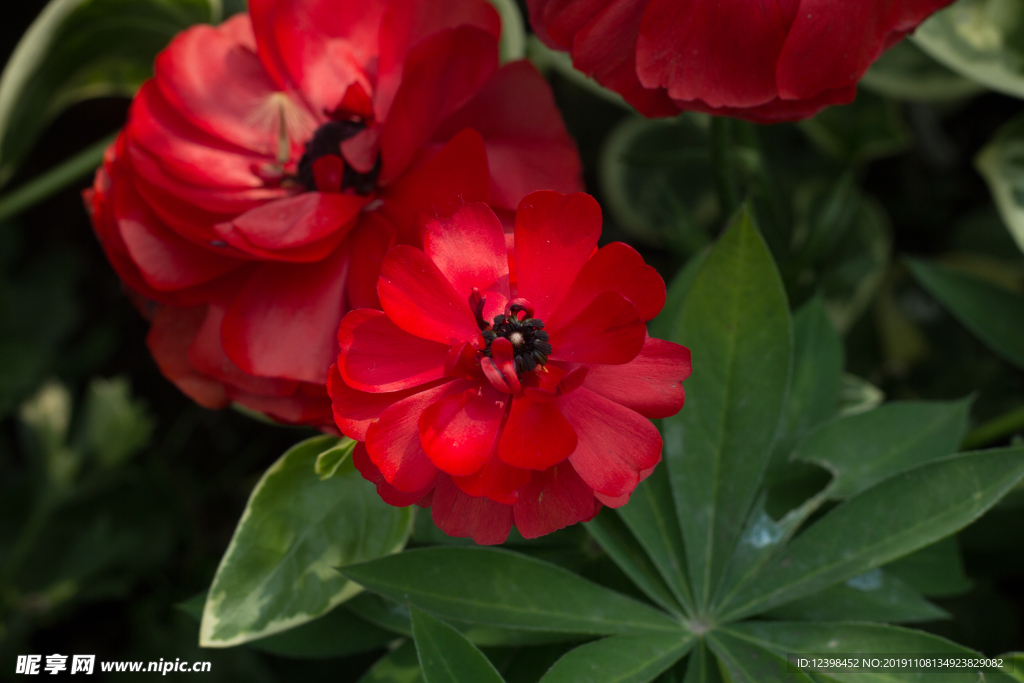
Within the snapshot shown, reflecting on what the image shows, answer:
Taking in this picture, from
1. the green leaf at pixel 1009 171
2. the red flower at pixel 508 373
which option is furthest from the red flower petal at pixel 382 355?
the green leaf at pixel 1009 171

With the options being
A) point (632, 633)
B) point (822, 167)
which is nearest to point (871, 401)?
point (632, 633)

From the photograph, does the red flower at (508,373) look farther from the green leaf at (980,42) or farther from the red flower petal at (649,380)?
the green leaf at (980,42)

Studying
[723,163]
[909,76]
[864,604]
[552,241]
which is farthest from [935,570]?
[909,76]

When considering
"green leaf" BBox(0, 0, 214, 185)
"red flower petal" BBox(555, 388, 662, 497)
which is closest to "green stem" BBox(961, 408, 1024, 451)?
"red flower petal" BBox(555, 388, 662, 497)

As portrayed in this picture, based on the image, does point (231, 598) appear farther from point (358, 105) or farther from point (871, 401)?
point (871, 401)

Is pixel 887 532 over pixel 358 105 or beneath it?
beneath

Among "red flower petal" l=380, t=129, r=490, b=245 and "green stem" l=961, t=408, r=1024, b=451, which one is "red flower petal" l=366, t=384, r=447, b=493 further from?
"green stem" l=961, t=408, r=1024, b=451
